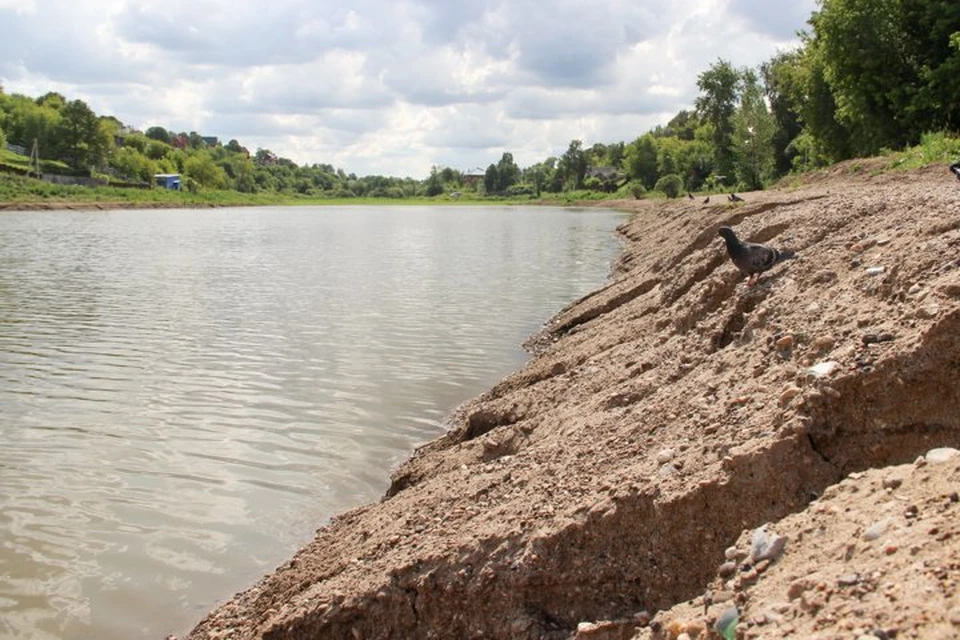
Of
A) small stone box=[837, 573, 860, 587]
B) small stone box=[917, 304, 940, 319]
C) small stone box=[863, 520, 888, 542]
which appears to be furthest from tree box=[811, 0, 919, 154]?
small stone box=[837, 573, 860, 587]

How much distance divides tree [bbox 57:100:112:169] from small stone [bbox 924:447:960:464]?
508 feet

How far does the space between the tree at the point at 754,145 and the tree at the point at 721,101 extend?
12119mm

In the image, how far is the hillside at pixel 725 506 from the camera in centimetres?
392

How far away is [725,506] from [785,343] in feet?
6.07

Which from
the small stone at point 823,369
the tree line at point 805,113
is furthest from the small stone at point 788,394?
the tree line at point 805,113

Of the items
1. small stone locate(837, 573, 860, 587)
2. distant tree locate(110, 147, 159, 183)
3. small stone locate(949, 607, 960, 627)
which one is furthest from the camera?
distant tree locate(110, 147, 159, 183)

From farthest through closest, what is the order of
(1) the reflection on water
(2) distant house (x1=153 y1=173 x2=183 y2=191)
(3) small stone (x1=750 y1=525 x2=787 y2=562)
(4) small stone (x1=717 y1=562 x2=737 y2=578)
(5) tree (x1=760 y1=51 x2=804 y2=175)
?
(2) distant house (x1=153 y1=173 x2=183 y2=191) < (5) tree (x1=760 y1=51 x2=804 y2=175) < (1) the reflection on water < (4) small stone (x1=717 y1=562 x2=737 y2=578) < (3) small stone (x1=750 y1=525 x2=787 y2=562)

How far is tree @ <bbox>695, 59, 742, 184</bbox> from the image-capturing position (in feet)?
271

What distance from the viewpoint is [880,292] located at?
639 cm

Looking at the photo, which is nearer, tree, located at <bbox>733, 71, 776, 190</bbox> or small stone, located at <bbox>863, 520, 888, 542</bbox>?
small stone, located at <bbox>863, 520, 888, 542</bbox>

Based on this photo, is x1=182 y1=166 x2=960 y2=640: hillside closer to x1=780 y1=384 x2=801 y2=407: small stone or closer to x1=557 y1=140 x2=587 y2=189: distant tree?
x1=780 y1=384 x2=801 y2=407: small stone

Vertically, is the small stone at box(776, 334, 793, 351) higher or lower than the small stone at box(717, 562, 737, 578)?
higher

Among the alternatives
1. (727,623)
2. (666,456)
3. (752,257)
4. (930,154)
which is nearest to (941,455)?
(727,623)

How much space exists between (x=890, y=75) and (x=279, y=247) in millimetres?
32357
